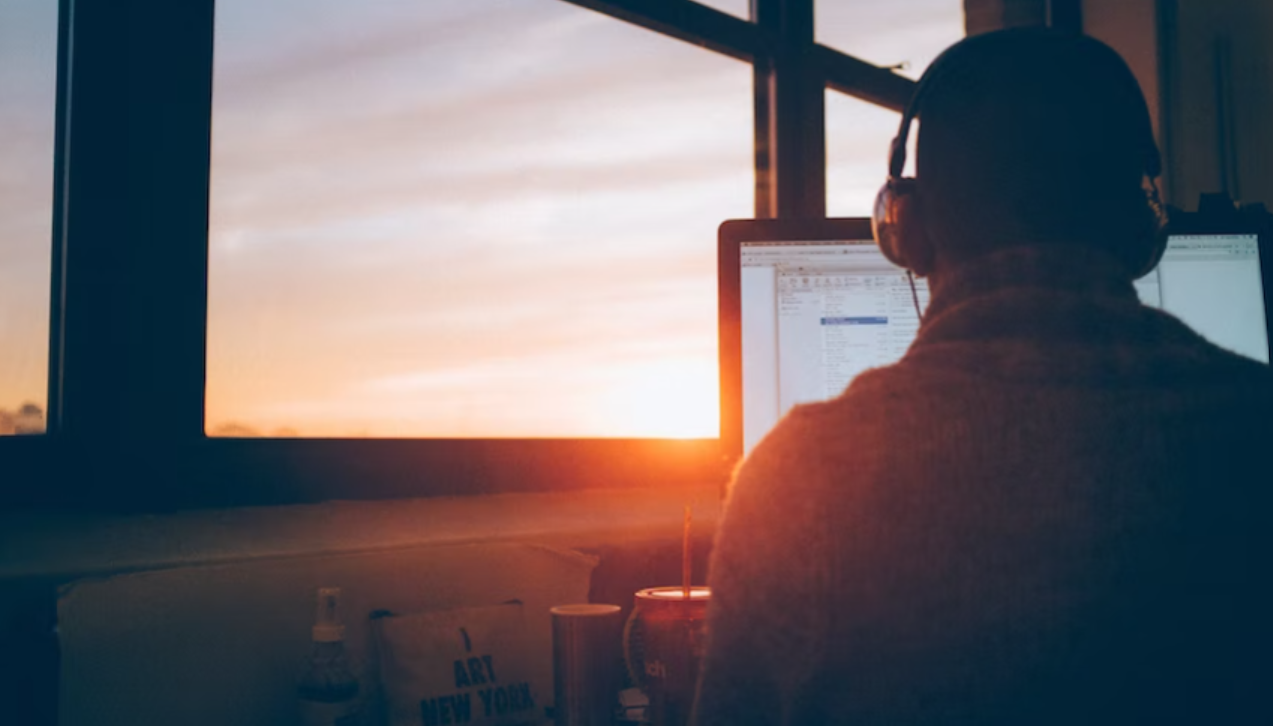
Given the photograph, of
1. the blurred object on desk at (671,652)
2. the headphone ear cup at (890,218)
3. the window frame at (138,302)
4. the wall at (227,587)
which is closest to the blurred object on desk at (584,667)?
the blurred object on desk at (671,652)

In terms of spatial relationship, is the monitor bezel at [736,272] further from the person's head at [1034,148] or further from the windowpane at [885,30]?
the windowpane at [885,30]

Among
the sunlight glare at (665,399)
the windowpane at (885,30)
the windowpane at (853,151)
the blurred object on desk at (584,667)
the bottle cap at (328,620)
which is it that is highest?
the windowpane at (885,30)

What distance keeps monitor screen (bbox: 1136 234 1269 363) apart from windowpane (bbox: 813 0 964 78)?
112 cm

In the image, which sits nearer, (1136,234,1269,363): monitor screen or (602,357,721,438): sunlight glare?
(1136,234,1269,363): monitor screen

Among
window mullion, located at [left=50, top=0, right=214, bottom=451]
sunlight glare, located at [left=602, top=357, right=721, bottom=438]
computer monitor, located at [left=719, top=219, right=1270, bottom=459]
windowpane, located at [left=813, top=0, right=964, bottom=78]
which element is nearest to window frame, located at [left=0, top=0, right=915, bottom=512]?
window mullion, located at [left=50, top=0, right=214, bottom=451]

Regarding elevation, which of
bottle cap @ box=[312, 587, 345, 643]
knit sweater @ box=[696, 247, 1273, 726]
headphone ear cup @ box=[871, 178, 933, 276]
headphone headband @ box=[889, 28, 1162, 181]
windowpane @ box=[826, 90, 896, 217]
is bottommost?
bottle cap @ box=[312, 587, 345, 643]

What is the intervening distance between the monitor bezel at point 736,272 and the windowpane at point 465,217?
263mm

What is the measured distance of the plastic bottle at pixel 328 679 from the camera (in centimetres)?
100

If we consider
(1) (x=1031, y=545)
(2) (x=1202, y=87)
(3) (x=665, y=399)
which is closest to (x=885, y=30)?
(2) (x=1202, y=87)

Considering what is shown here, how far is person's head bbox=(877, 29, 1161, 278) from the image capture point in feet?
2.13

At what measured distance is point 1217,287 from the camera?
4.25 feet

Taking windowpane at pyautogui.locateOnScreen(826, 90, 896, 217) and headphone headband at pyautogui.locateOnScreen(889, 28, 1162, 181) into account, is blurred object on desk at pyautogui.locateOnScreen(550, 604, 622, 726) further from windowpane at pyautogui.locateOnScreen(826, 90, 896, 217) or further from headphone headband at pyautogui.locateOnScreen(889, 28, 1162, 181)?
windowpane at pyautogui.locateOnScreen(826, 90, 896, 217)

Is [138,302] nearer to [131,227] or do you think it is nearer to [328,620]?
[131,227]

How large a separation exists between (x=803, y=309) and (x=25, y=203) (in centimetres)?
90
